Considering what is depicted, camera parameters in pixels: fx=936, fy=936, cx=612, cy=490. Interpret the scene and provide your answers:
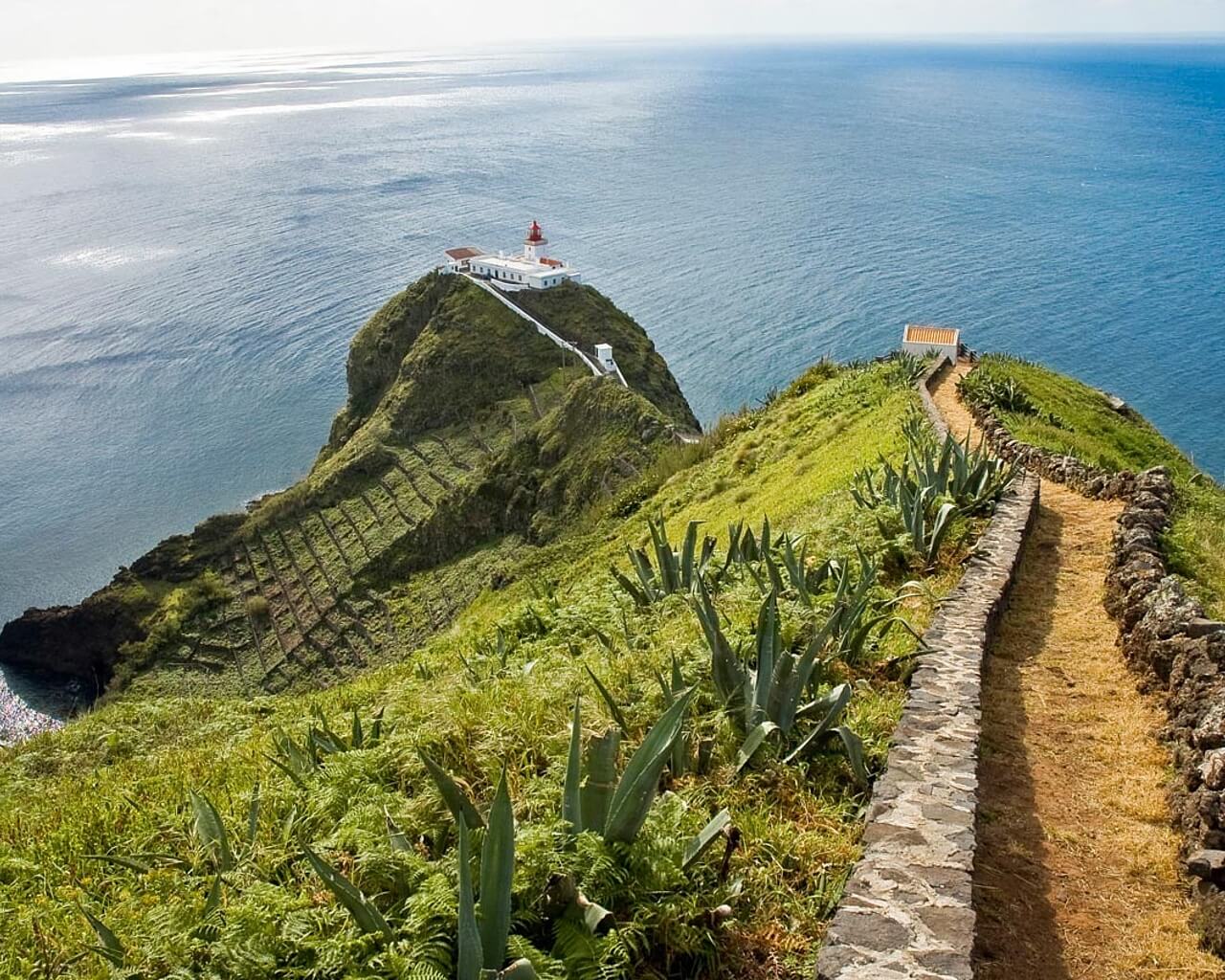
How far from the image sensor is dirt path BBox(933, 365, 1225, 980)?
3988mm

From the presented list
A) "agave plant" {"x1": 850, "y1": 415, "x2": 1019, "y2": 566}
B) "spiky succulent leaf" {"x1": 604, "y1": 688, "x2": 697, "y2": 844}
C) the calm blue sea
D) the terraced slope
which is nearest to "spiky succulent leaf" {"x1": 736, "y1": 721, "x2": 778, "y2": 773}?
"spiky succulent leaf" {"x1": 604, "y1": 688, "x2": 697, "y2": 844}

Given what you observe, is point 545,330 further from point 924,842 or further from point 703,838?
point 703,838

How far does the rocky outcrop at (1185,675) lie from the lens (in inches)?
172

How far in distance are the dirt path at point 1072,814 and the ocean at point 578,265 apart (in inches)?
1545

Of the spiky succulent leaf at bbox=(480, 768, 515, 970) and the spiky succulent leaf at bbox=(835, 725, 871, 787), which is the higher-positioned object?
the spiky succulent leaf at bbox=(480, 768, 515, 970)

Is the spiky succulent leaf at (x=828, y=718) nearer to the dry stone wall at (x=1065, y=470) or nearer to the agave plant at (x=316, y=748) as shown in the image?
the agave plant at (x=316, y=748)

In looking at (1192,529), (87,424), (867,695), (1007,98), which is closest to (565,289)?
(87,424)

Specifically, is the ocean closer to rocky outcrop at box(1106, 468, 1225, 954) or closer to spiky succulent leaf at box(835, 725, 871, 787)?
rocky outcrop at box(1106, 468, 1225, 954)

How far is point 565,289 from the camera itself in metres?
53.8

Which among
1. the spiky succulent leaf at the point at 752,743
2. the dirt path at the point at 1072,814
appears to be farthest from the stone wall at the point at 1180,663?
the spiky succulent leaf at the point at 752,743

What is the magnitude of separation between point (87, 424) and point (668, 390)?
119 feet

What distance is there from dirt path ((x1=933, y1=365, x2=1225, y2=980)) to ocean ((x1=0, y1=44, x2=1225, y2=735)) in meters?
39.2

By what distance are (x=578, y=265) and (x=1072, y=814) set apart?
71.6 m

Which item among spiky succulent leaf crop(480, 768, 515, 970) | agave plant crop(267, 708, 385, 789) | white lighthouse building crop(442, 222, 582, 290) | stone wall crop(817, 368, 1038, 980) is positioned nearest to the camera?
spiky succulent leaf crop(480, 768, 515, 970)
